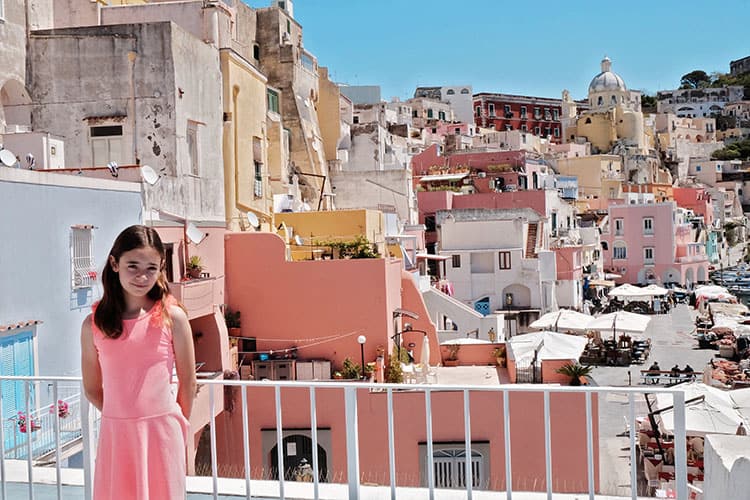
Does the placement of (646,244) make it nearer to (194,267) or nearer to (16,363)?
(194,267)

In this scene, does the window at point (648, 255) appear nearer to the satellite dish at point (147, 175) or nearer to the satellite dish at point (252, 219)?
the satellite dish at point (252, 219)

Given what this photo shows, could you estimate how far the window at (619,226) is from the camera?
185 ft

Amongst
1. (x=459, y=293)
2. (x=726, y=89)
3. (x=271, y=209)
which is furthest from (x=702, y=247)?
(x=726, y=89)

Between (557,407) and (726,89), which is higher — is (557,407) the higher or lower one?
the lower one

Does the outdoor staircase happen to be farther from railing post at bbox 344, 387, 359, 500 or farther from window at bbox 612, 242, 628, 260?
railing post at bbox 344, 387, 359, 500

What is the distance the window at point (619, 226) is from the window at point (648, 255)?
6.50 ft

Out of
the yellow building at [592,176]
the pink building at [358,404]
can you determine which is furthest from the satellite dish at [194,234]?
the yellow building at [592,176]

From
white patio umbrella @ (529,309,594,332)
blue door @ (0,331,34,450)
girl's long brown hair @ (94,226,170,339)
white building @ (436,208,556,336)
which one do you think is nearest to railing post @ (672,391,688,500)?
girl's long brown hair @ (94,226,170,339)

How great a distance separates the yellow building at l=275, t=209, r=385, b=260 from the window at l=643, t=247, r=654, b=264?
35.6m

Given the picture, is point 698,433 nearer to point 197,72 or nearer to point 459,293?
point 197,72

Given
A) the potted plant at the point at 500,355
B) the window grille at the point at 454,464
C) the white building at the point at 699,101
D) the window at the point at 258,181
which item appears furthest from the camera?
the white building at the point at 699,101

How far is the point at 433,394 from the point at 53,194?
7.71m

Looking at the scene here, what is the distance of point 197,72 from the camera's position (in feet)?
57.2

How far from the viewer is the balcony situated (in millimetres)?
14625
